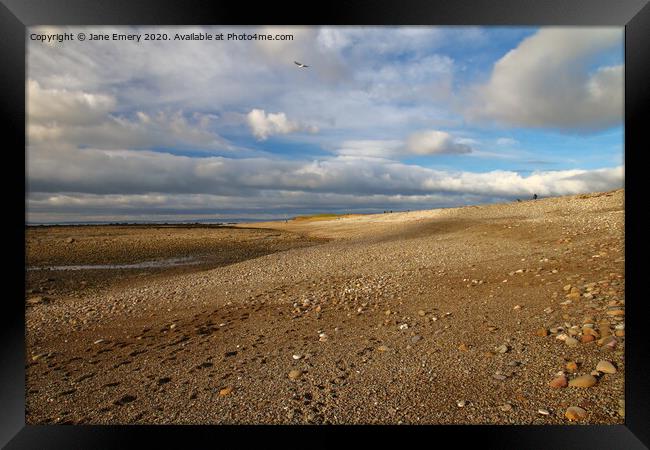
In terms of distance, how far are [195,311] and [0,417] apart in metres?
4.79

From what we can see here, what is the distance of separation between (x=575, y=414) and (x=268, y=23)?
5452 mm

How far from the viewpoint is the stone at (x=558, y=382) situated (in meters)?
3.89

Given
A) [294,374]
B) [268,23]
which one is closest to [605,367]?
[294,374]

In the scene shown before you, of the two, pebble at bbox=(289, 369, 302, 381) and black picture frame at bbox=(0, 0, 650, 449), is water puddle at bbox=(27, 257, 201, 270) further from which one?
pebble at bbox=(289, 369, 302, 381)

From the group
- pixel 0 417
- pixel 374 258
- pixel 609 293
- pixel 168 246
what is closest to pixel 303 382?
pixel 0 417

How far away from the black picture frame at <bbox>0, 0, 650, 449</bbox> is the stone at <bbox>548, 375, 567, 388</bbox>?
1.52ft

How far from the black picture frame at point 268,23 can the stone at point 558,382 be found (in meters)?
0.46

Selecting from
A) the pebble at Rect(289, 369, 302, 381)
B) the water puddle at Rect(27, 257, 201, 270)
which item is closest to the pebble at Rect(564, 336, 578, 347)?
the pebble at Rect(289, 369, 302, 381)

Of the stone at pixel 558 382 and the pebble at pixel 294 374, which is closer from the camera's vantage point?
the stone at pixel 558 382

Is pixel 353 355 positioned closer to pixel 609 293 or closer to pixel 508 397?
pixel 508 397

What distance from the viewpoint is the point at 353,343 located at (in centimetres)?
566

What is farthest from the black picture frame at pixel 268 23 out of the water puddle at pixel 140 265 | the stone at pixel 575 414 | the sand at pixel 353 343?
the water puddle at pixel 140 265

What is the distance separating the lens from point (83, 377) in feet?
16.8

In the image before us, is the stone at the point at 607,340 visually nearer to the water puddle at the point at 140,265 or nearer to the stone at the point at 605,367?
the stone at the point at 605,367
